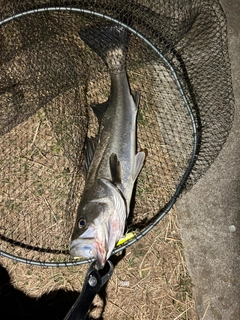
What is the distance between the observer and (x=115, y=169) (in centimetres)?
283

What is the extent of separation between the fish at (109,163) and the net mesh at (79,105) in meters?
0.18

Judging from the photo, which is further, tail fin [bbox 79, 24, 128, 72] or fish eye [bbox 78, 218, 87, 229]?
tail fin [bbox 79, 24, 128, 72]

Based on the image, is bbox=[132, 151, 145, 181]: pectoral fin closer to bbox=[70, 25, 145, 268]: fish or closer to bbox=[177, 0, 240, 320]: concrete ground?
bbox=[70, 25, 145, 268]: fish

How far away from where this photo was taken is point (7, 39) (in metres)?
3.37

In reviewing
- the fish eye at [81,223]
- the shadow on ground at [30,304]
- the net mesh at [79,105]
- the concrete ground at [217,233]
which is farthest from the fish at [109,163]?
the shadow on ground at [30,304]

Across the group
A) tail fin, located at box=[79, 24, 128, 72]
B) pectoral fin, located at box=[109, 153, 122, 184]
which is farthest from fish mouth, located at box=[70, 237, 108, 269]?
tail fin, located at box=[79, 24, 128, 72]

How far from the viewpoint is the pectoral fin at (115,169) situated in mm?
2818

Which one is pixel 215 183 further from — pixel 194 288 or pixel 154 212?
pixel 194 288

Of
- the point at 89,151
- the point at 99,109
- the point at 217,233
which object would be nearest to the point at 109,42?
the point at 99,109

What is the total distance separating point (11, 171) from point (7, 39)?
1.12 meters

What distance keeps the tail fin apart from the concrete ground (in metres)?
1.05

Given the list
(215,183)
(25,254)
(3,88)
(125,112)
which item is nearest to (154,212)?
(215,183)

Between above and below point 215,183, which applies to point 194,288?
below

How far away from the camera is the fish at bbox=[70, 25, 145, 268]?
262cm
